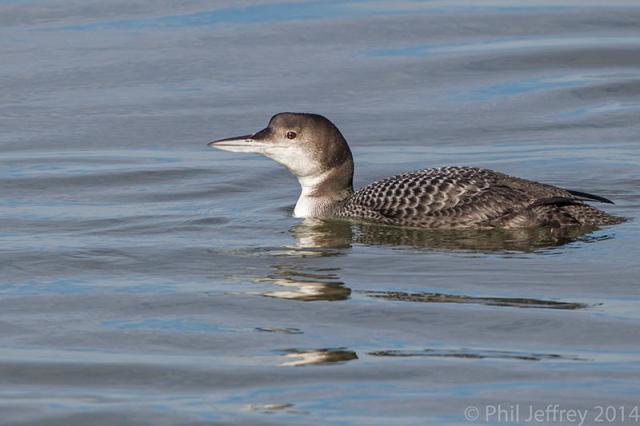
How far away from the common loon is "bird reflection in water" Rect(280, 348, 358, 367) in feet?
9.27

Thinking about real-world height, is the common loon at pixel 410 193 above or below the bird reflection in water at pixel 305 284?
above

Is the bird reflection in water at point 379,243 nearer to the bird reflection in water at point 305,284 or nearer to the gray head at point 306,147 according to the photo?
the bird reflection in water at point 305,284

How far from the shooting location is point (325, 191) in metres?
10.9

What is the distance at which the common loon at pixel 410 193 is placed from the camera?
9.97 m

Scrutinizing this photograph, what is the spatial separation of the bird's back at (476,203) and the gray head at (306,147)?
670 millimetres

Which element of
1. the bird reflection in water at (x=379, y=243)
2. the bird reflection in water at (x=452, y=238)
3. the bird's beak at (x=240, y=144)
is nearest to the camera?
the bird reflection in water at (x=379, y=243)

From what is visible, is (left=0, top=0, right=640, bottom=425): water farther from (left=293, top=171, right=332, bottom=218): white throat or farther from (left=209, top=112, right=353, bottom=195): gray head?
(left=209, top=112, right=353, bottom=195): gray head

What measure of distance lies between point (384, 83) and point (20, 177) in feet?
14.2

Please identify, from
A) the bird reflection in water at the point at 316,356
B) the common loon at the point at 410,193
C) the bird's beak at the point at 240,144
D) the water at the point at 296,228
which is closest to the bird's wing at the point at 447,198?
the common loon at the point at 410,193

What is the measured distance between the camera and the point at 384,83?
48.6ft

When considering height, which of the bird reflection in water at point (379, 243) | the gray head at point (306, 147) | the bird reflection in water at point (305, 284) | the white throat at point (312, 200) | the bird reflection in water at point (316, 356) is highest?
the gray head at point (306, 147)

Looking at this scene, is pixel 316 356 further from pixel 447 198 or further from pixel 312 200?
pixel 312 200

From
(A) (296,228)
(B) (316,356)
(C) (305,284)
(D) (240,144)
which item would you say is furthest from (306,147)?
(B) (316,356)

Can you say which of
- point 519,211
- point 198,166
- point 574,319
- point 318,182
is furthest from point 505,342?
point 198,166
